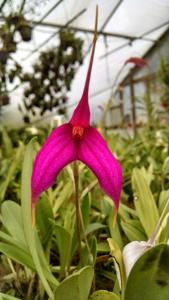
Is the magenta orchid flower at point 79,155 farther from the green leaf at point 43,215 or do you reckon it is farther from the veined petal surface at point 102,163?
the green leaf at point 43,215

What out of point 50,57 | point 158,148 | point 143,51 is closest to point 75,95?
point 143,51

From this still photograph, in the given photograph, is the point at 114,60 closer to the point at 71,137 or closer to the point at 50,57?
the point at 50,57

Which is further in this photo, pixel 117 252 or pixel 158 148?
pixel 158 148

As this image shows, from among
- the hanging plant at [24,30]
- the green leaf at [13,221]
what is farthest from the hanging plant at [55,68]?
the green leaf at [13,221]

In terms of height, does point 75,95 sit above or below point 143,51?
below

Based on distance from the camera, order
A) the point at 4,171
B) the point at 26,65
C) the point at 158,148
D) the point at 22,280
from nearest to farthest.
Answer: the point at 22,280, the point at 4,171, the point at 158,148, the point at 26,65
